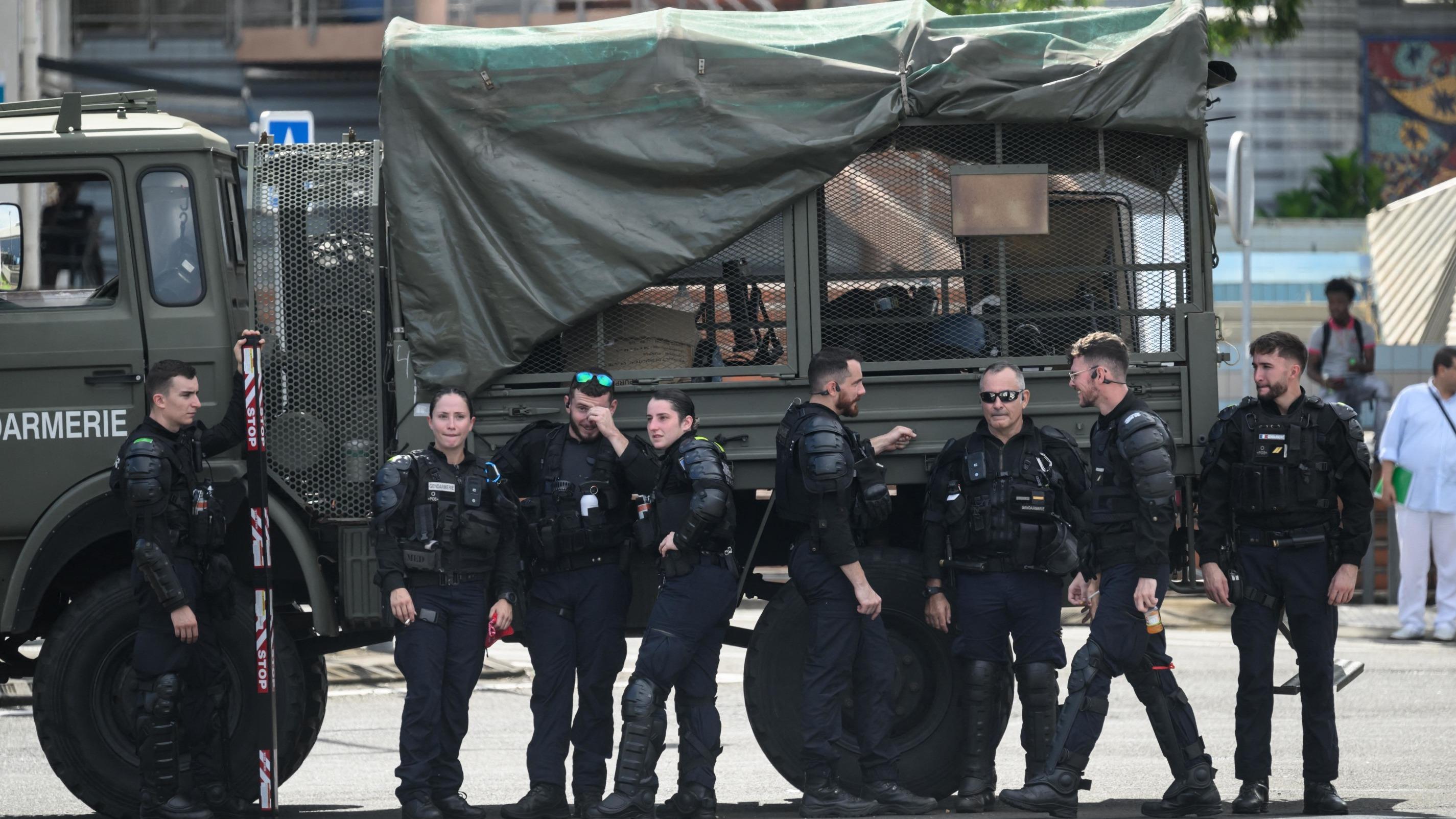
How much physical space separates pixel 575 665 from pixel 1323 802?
3184mm

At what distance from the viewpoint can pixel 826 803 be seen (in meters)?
6.82

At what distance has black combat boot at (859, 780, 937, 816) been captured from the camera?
→ 22.5 feet

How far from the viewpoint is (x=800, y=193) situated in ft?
22.7

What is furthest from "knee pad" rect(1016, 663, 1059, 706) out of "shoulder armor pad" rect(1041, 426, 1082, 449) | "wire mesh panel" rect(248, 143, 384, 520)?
"wire mesh panel" rect(248, 143, 384, 520)

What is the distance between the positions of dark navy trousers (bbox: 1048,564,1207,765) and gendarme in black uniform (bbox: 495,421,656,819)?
6.25 ft

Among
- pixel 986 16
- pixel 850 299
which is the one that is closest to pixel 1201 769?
pixel 850 299

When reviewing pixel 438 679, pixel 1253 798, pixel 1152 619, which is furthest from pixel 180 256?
pixel 1253 798

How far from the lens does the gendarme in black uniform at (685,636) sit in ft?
21.8

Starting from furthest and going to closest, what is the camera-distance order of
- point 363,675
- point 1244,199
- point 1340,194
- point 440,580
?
point 1340,194
point 1244,199
point 363,675
point 440,580

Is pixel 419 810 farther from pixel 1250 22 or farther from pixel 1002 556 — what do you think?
pixel 1250 22

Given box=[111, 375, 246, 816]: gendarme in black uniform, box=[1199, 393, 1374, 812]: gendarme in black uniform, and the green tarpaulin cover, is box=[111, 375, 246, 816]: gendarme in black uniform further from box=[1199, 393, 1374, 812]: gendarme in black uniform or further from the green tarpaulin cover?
box=[1199, 393, 1374, 812]: gendarme in black uniform

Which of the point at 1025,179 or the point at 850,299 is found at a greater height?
the point at 1025,179

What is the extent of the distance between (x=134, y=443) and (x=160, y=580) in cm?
55

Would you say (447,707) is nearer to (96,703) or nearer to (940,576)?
(96,703)
